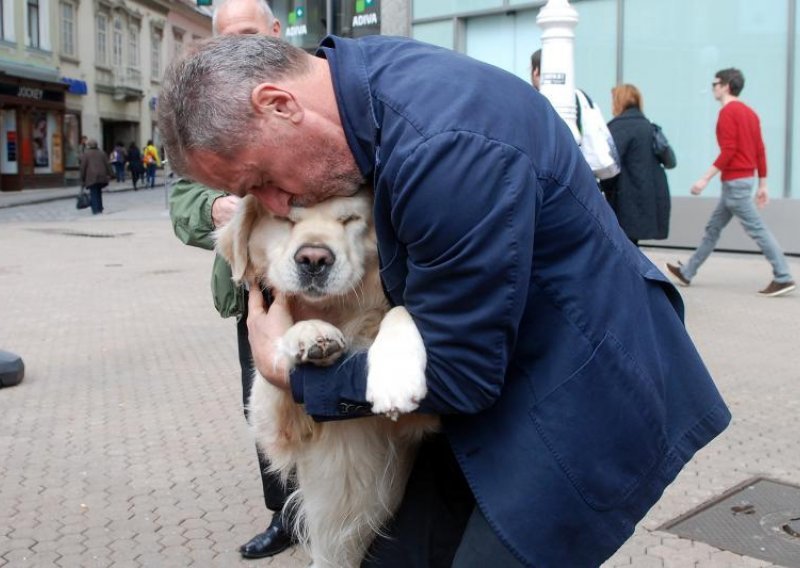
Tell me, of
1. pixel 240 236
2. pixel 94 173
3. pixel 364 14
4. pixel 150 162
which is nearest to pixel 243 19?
pixel 240 236

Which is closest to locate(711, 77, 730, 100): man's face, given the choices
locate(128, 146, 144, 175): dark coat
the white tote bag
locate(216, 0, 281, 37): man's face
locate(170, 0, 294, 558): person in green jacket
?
the white tote bag

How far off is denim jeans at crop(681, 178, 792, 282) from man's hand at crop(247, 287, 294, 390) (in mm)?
7607

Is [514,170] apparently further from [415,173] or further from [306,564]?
[306,564]

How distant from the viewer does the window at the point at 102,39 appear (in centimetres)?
4030

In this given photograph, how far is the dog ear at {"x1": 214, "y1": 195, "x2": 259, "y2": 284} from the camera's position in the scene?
2.32 metres

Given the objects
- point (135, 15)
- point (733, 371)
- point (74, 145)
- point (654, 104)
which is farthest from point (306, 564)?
point (135, 15)

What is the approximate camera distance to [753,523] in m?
3.95

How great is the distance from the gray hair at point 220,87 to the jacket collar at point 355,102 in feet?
0.24

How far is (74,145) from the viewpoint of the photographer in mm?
37594

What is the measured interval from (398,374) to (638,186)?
6242 millimetres

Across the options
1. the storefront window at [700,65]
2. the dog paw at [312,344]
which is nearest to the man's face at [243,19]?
the dog paw at [312,344]

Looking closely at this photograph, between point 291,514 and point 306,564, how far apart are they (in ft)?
0.73

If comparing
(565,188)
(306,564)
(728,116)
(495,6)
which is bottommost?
(306,564)

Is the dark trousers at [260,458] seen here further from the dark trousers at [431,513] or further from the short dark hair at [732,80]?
the short dark hair at [732,80]
